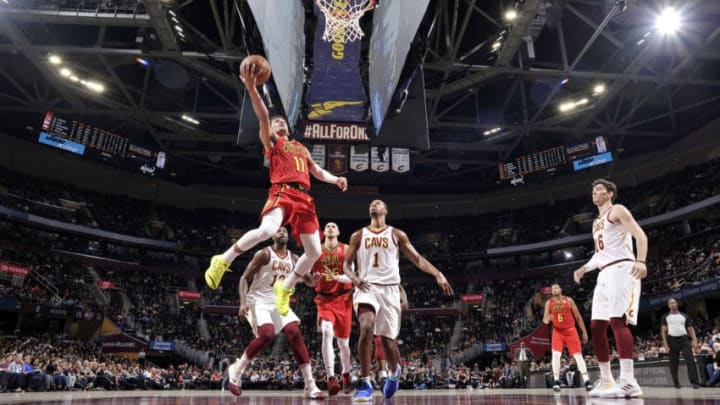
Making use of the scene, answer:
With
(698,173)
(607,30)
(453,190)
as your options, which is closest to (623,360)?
(607,30)

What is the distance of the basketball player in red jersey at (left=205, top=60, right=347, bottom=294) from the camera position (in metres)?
4.54

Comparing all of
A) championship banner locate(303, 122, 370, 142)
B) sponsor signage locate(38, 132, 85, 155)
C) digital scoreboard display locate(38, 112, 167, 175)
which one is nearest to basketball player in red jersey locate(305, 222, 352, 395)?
championship banner locate(303, 122, 370, 142)

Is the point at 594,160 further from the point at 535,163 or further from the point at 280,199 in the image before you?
the point at 280,199

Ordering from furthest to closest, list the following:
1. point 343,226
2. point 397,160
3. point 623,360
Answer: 1. point 343,226
2. point 397,160
3. point 623,360

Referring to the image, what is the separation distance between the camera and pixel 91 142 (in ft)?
75.7

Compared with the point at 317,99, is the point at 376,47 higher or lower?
higher

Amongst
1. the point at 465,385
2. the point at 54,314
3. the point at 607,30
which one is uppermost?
the point at 607,30

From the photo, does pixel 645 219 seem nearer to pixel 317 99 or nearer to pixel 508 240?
pixel 508 240

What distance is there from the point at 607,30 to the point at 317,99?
494 inches

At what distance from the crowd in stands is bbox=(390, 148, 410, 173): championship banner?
32.4 ft

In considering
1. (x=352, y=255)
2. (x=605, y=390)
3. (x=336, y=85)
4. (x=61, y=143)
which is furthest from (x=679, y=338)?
(x=61, y=143)

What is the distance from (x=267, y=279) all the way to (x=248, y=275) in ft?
1.07

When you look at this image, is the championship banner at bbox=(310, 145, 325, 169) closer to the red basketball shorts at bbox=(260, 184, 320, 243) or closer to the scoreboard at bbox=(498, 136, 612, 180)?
the red basketball shorts at bbox=(260, 184, 320, 243)

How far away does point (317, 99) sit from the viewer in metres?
13.6
